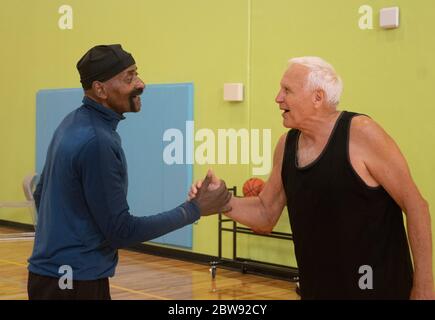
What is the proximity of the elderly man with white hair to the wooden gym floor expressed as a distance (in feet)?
8.55

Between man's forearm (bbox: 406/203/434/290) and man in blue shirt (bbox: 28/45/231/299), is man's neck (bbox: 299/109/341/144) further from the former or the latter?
man in blue shirt (bbox: 28/45/231/299)

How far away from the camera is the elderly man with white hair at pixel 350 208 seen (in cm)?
210

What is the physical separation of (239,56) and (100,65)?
375 centimetres

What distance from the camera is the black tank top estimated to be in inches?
84.3

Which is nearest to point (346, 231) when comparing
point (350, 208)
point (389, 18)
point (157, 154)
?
point (350, 208)

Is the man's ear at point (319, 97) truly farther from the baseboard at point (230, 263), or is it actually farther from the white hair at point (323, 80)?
the baseboard at point (230, 263)

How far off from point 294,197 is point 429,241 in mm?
457

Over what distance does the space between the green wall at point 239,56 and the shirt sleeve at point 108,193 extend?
3.12 m

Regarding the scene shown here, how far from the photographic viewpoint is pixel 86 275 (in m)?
2.11

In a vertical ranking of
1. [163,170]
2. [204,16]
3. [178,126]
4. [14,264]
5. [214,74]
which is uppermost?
[204,16]

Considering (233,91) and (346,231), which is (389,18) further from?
(346,231)

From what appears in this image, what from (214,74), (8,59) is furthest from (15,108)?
(214,74)

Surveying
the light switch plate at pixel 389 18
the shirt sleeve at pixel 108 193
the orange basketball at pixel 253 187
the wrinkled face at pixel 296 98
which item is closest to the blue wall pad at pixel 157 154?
the orange basketball at pixel 253 187
